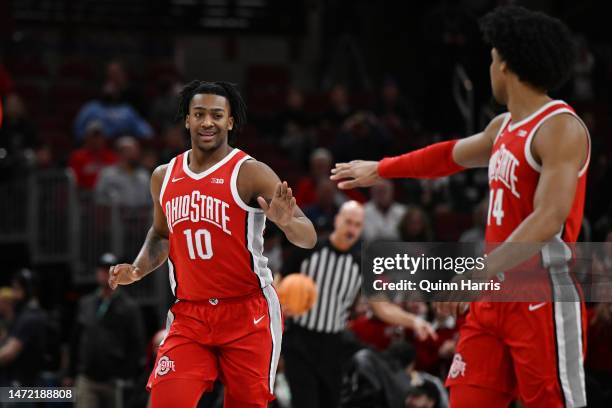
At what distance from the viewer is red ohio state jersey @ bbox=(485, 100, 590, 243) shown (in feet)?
16.3

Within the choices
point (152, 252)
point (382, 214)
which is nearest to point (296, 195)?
point (382, 214)

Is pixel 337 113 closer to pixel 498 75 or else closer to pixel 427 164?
pixel 427 164

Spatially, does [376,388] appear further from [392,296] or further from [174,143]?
[174,143]

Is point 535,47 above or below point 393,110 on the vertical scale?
below

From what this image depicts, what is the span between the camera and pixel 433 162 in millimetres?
5727

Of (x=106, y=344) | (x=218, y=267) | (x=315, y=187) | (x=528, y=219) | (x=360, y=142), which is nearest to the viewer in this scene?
(x=528, y=219)

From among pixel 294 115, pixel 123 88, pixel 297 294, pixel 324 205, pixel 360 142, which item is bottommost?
pixel 297 294

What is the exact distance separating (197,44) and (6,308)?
9608mm

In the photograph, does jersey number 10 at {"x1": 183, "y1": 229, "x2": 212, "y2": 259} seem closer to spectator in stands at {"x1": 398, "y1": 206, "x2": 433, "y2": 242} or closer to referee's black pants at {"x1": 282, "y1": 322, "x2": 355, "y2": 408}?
referee's black pants at {"x1": 282, "y1": 322, "x2": 355, "y2": 408}

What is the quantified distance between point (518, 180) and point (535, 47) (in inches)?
22.8

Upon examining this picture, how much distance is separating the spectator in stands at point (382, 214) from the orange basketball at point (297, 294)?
3.71 metres

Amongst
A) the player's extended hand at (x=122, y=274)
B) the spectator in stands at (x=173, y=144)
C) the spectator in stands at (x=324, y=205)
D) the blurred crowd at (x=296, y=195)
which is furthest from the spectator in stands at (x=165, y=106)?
the player's extended hand at (x=122, y=274)

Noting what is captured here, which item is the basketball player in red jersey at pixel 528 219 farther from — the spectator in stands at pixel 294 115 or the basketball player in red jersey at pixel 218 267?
the spectator in stands at pixel 294 115

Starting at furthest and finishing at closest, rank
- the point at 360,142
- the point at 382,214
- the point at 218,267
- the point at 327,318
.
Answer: the point at 360,142 → the point at 382,214 → the point at 327,318 → the point at 218,267
